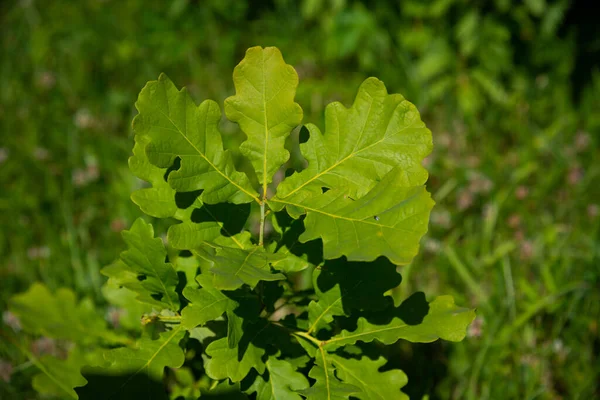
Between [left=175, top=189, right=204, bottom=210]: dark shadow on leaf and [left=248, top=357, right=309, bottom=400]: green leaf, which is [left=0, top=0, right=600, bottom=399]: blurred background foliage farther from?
[left=175, top=189, right=204, bottom=210]: dark shadow on leaf

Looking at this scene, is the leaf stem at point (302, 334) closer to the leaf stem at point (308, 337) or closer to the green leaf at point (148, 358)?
the leaf stem at point (308, 337)

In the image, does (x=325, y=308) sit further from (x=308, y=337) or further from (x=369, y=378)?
(x=369, y=378)

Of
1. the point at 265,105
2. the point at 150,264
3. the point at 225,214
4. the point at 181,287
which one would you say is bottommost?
the point at 181,287

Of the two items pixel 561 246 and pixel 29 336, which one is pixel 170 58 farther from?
pixel 561 246

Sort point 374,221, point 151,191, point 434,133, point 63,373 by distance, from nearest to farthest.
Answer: point 374,221 → point 151,191 → point 63,373 → point 434,133

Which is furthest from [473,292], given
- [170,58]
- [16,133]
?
[16,133]

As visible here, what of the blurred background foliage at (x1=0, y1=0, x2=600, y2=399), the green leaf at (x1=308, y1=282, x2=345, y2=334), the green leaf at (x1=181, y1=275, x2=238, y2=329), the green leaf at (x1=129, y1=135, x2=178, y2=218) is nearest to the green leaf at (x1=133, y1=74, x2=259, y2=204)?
the green leaf at (x1=129, y1=135, x2=178, y2=218)

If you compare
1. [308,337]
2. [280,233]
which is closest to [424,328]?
[308,337]

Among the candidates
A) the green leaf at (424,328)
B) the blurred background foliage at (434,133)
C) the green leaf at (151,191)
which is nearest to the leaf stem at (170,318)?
the green leaf at (151,191)
